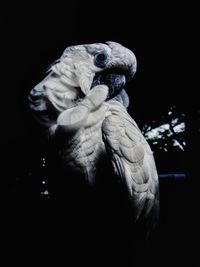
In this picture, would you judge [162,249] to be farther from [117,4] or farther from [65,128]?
[117,4]

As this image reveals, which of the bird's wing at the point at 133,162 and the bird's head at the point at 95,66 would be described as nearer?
the bird's wing at the point at 133,162

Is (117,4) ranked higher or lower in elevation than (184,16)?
higher

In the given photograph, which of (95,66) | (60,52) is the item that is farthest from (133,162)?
(60,52)

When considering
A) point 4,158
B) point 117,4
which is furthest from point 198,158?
point 4,158

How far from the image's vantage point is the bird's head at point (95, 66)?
3.47ft

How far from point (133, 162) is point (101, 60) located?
1.13 ft

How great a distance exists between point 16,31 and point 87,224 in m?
1.55

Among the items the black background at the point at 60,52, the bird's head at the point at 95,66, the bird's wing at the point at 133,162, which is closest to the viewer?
the bird's wing at the point at 133,162

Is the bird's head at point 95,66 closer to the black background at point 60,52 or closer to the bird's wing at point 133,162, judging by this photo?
the bird's wing at point 133,162

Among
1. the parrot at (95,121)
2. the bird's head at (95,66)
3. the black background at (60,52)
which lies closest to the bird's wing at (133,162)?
the parrot at (95,121)

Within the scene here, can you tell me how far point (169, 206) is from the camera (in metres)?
2.10

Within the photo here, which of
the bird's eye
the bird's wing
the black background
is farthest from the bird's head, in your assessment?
the black background

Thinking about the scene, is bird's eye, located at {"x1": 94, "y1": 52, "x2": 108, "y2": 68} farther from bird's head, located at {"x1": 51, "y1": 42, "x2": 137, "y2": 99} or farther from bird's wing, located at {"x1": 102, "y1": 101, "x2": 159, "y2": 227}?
bird's wing, located at {"x1": 102, "y1": 101, "x2": 159, "y2": 227}

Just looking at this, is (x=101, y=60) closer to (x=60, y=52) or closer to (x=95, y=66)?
(x=95, y=66)
